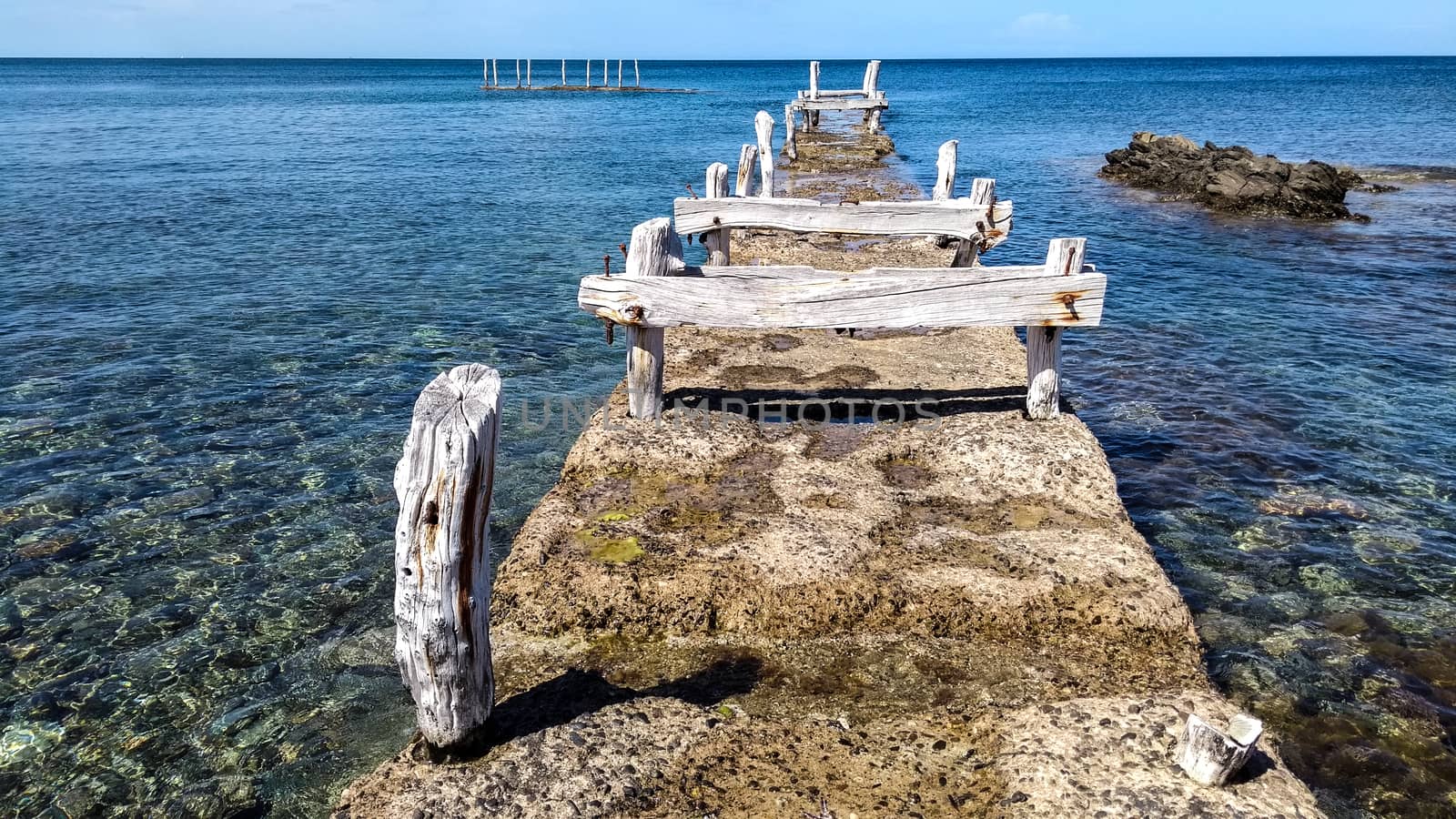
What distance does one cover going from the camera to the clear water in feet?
16.8

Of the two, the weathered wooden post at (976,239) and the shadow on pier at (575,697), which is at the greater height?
the weathered wooden post at (976,239)

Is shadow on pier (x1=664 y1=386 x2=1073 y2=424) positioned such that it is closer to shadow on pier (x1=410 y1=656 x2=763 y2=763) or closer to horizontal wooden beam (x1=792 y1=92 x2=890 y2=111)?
shadow on pier (x1=410 y1=656 x2=763 y2=763)

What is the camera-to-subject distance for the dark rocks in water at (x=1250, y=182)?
21500 millimetres

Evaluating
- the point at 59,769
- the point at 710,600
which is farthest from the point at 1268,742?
the point at 59,769

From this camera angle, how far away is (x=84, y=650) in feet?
19.0

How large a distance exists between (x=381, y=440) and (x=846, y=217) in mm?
6157

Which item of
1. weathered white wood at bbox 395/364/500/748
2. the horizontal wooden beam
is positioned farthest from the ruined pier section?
the horizontal wooden beam

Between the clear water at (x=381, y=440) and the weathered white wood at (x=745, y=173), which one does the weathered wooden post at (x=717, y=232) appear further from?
the weathered white wood at (x=745, y=173)

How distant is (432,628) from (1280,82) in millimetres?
108030

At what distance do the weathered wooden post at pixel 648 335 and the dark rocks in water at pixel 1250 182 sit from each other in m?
19.8

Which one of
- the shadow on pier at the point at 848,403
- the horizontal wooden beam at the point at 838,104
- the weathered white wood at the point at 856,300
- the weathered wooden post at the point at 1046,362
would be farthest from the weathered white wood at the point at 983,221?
the horizontal wooden beam at the point at 838,104

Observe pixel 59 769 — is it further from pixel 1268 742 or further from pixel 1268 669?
pixel 1268 669

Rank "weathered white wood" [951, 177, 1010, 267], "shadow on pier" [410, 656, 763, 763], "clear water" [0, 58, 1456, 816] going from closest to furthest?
"shadow on pier" [410, 656, 763, 763]
"clear water" [0, 58, 1456, 816]
"weathered white wood" [951, 177, 1010, 267]

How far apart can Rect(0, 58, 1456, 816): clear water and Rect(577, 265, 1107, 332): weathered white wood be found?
1.89 m
